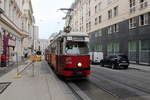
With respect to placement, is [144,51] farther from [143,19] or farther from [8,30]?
[8,30]

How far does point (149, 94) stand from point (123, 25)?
24122 millimetres

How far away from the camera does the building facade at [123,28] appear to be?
25.9 meters

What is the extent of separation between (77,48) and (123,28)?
21.3 metres

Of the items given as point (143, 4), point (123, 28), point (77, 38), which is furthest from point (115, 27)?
point (77, 38)

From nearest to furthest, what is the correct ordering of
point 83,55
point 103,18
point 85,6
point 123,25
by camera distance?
point 83,55 < point 123,25 < point 103,18 < point 85,6

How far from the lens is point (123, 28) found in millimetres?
30953

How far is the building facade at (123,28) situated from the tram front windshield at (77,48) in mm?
15880

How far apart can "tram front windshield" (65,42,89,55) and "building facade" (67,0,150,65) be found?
15.9 m

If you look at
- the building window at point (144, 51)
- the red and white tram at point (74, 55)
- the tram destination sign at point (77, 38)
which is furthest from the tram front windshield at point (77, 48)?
the building window at point (144, 51)

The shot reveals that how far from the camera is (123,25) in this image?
31.0 meters

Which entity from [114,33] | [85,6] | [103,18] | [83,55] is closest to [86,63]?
[83,55]

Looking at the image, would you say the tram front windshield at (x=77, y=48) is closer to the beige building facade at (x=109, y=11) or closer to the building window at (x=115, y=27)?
the beige building facade at (x=109, y=11)

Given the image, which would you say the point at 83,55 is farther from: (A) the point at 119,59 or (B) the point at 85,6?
(B) the point at 85,6

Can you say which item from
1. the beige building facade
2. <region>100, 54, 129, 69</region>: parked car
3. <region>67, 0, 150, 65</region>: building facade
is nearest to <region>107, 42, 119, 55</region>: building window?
<region>67, 0, 150, 65</region>: building facade
